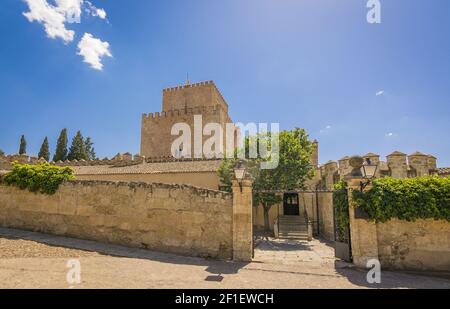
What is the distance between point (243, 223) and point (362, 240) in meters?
3.28

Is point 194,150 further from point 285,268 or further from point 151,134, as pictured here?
point 285,268

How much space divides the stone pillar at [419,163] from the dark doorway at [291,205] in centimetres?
773

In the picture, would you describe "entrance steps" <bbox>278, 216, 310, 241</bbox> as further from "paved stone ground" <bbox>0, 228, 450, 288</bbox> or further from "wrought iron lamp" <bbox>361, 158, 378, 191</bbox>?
"wrought iron lamp" <bbox>361, 158, 378, 191</bbox>

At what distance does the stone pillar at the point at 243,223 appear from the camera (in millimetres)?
6980

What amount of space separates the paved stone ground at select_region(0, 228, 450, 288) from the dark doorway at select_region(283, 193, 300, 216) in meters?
11.3

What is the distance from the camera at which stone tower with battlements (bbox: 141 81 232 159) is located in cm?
2855

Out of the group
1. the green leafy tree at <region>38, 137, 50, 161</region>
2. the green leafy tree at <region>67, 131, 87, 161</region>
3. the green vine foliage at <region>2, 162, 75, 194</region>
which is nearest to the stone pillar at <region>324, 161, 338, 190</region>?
the green vine foliage at <region>2, 162, 75, 194</region>

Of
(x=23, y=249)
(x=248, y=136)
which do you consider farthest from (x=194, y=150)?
(x=23, y=249)

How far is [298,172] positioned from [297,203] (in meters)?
5.11

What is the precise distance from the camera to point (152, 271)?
5551mm

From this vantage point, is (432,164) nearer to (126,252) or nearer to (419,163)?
(419,163)

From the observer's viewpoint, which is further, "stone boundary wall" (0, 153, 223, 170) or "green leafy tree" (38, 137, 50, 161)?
Result: "green leafy tree" (38, 137, 50, 161)

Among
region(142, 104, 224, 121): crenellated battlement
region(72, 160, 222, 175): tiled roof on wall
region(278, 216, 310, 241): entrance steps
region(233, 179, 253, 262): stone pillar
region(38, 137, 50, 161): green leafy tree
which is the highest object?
region(142, 104, 224, 121): crenellated battlement

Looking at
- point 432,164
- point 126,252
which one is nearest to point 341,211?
point 126,252
